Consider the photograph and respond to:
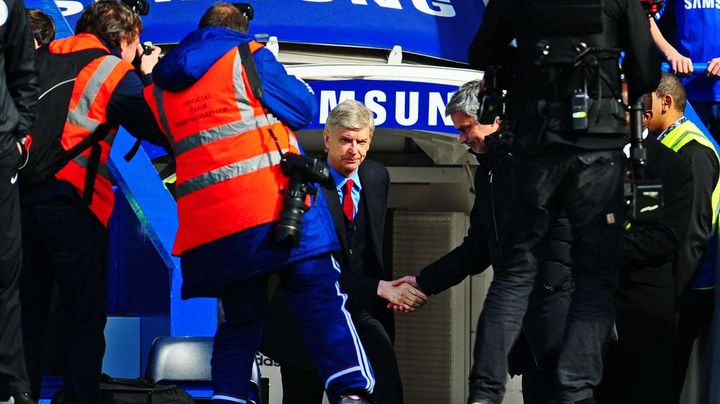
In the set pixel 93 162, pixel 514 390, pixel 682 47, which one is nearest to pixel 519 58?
pixel 93 162

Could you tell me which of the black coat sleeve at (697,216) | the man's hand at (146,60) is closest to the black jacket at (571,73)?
the black coat sleeve at (697,216)

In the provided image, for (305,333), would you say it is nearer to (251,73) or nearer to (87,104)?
(251,73)

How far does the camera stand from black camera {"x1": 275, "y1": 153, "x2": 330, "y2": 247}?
18.5 ft

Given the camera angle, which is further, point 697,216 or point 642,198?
point 697,216

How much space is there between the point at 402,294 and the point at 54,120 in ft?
5.76

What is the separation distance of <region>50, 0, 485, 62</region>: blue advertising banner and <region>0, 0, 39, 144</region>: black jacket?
115 inches

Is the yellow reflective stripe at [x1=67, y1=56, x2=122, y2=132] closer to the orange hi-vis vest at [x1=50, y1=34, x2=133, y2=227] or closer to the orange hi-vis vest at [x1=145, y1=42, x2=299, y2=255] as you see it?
the orange hi-vis vest at [x1=50, y1=34, x2=133, y2=227]

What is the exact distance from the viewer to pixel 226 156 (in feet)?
18.8

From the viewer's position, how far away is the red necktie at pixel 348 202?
6883 millimetres

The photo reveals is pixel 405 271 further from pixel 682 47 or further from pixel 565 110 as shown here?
pixel 565 110

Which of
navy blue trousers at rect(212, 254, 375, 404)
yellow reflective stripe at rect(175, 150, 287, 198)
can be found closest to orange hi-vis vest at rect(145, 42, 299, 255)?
yellow reflective stripe at rect(175, 150, 287, 198)

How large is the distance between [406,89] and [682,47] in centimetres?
166

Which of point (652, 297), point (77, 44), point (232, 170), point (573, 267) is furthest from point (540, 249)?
→ point (77, 44)

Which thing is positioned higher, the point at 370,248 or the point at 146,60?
the point at 146,60
